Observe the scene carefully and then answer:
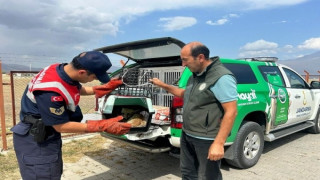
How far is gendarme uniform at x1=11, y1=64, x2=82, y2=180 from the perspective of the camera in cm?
210

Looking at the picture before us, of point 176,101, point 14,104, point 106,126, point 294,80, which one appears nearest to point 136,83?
point 176,101

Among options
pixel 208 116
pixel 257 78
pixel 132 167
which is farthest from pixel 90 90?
pixel 257 78

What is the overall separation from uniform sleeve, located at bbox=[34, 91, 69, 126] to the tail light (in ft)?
5.86

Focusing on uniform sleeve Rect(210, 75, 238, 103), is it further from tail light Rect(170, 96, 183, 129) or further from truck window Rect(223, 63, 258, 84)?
A: truck window Rect(223, 63, 258, 84)

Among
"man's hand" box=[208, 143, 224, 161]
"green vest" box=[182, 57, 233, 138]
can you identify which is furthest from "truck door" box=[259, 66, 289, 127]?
"man's hand" box=[208, 143, 224, 161]

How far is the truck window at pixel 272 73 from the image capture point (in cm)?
480

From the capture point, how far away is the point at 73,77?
7.32 ft

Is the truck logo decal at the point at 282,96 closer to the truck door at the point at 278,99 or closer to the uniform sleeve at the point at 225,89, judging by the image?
the truck door at the point at 278,99

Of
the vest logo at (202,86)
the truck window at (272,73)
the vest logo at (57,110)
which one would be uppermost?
the truck window at (272,73)

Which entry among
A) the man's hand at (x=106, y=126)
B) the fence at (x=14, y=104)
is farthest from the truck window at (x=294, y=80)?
the fence at (x=14, y=104)

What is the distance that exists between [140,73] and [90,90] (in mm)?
1712

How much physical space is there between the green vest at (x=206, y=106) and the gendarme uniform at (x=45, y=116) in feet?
3.63

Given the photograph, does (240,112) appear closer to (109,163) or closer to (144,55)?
(144,55)

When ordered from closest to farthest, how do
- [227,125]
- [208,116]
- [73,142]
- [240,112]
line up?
[227,125], [208,116], [240,112], [73,142]
